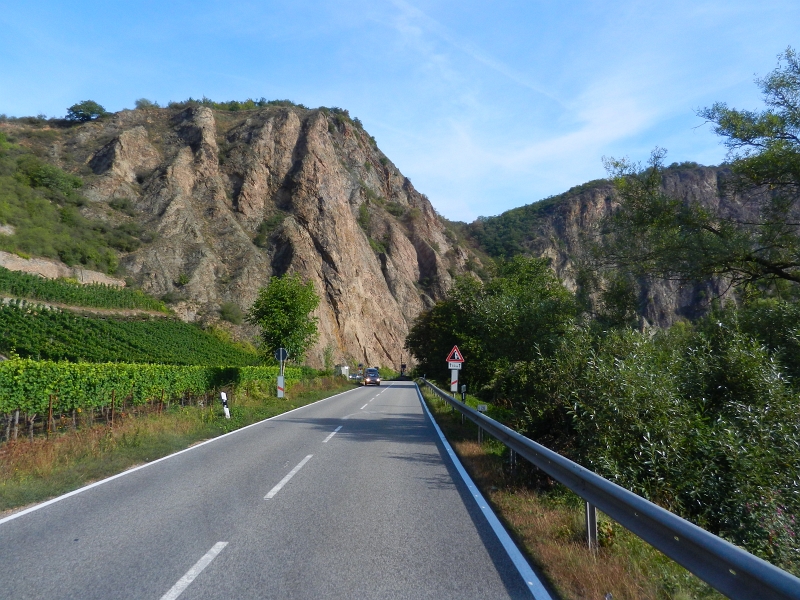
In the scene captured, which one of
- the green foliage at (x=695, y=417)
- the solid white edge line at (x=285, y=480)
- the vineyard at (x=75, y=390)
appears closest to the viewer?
the green foliage at (x=695, y=417)

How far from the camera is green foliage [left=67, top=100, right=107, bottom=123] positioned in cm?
9425

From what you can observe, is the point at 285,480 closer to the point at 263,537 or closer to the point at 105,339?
the point at 263,537

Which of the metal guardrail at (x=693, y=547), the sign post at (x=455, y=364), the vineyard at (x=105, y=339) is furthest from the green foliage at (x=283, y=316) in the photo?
the metal guardrail at (x=693, y=547)

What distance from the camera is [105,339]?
4138 cm

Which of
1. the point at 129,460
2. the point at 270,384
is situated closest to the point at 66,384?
the point at 129,460

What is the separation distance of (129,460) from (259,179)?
66881 mm

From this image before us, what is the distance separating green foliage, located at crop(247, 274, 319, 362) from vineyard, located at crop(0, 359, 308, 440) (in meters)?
10.4

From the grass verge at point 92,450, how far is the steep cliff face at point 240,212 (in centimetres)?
4349

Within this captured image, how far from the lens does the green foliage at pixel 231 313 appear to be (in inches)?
2313

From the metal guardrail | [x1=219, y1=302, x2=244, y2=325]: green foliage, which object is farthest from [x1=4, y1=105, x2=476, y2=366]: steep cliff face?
the metal guardrail

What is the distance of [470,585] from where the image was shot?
15.4ft

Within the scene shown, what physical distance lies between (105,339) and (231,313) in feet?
58.9

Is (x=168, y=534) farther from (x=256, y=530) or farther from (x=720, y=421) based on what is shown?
(x=720, y=421)

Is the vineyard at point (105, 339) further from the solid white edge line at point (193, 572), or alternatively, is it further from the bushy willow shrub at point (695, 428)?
the bushy willow shrub at point (695, 428)
